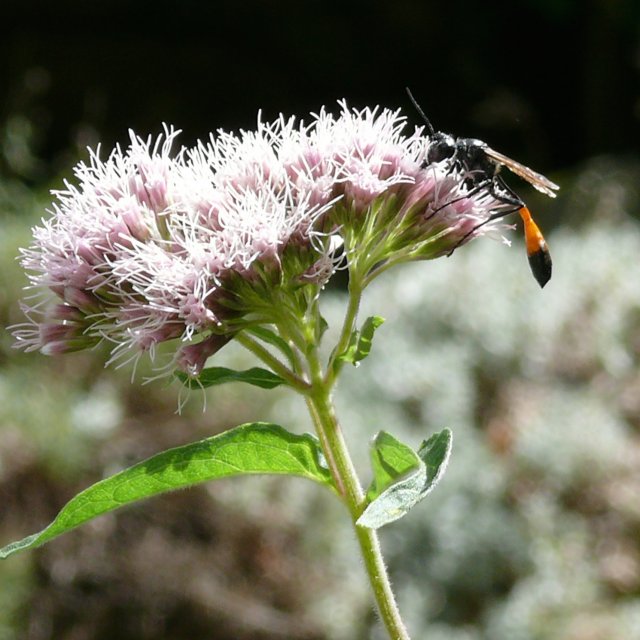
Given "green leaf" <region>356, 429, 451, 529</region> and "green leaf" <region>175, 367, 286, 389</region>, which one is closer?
"green leaf" <region>356, 429, 451, 529</region>

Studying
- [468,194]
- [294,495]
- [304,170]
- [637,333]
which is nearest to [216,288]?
[304,170]

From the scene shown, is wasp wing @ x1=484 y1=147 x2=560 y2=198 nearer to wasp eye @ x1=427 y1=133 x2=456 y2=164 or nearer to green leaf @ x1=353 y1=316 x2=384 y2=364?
wasp eye @ x1=427 y1=133 x2=456 y2=164

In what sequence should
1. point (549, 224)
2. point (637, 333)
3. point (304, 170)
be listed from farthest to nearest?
point (549, 224), point (637, 333), point (304, 170)

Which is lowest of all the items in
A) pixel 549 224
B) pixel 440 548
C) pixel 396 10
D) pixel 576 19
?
pixel 440 548

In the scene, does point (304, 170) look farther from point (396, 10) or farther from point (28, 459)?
point (396, 10)

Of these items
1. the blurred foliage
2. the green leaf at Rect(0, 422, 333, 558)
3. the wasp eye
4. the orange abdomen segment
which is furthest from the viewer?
the blurred foliage

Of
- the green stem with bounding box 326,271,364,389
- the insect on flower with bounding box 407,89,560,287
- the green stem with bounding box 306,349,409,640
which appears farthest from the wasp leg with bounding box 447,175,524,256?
the green stem with bounding box 306,349,409,640
